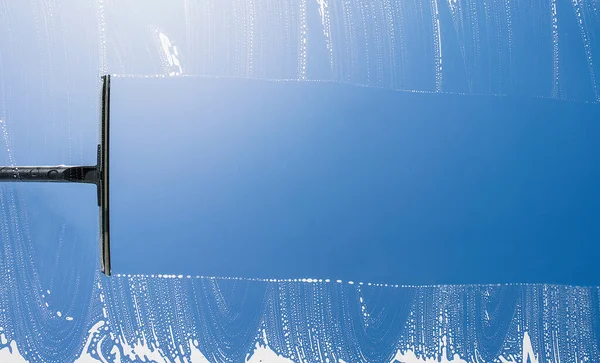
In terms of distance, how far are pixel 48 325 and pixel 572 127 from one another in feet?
4.05

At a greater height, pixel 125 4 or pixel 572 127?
pixel 125 4

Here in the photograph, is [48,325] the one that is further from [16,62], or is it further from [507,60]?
[507,60]

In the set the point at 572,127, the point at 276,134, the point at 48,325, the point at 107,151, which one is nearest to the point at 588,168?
the point at 572,127

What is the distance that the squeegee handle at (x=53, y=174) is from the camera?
1.01 meters

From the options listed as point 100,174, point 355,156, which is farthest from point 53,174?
point 355,156

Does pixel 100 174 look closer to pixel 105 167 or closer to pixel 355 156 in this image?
pixel 105 167

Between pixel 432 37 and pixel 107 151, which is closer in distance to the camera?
pixel 107 151

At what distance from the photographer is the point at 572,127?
123cm

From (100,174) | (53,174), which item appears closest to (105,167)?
(100,174)

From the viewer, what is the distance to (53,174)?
1030mm

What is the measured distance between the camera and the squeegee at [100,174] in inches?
37.3

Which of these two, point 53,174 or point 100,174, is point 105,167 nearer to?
point 100,174

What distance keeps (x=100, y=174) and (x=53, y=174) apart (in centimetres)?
12

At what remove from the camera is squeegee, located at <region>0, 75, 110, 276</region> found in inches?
37.3
